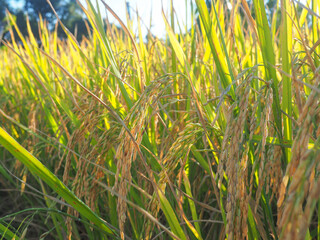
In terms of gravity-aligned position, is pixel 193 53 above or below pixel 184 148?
above

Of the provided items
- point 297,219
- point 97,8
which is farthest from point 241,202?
point 97,8

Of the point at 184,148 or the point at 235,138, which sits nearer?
the point at 235,138

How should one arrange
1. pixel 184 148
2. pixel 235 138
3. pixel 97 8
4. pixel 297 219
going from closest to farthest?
pixel 297 219 → pixel 235 138 → pixel 184 148 → pixel 97 8

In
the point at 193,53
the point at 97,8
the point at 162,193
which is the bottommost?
the point at 162,193

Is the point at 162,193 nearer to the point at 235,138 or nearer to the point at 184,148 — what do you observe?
the point at 184,148

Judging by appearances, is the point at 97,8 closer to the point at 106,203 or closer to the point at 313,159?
the point at 106,203

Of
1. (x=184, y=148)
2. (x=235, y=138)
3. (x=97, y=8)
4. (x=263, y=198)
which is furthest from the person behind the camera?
(x=97, y=8)

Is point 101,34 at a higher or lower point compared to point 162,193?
higher

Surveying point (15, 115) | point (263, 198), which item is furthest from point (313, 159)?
point (15, 115)

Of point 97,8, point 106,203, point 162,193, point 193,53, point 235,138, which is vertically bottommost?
point 106,203
